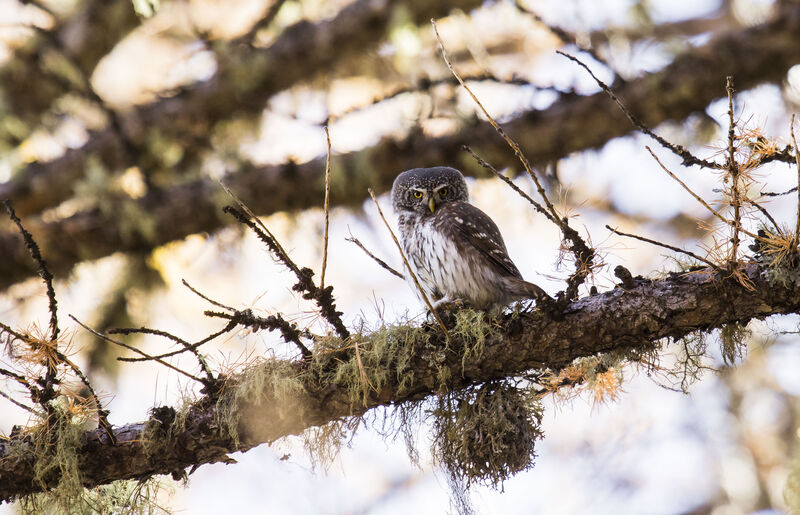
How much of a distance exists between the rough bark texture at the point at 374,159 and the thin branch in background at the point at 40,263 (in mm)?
2802

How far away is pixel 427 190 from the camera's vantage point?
14.3 feet

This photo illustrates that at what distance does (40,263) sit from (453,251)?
190cm

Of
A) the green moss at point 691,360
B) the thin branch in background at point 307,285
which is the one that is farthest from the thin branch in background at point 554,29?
the thin branch in background at point 307,285

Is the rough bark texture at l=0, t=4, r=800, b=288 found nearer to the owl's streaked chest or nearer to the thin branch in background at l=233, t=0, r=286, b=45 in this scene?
the thin branch in background at l=233, t=0, r=286, b=45

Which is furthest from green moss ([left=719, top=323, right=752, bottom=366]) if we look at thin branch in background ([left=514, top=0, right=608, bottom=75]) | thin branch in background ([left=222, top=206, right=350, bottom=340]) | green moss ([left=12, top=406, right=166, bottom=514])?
thin branch in background ([left=514, top=0, right=608, bottom=75])

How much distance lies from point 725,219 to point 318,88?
4.11m

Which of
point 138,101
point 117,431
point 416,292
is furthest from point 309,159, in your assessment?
point 117,431

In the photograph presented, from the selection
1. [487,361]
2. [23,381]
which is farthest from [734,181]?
[23,381]

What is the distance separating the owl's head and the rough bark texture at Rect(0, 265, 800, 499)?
5.20ft

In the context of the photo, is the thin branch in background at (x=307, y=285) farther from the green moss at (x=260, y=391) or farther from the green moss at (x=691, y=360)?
the green moss at (x=691, y=360)

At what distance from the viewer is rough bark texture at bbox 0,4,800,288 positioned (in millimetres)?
4906

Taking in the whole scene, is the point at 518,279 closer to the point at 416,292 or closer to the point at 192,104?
the point at 416,292

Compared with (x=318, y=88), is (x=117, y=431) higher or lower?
lower

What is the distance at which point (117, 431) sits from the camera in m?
2.94
